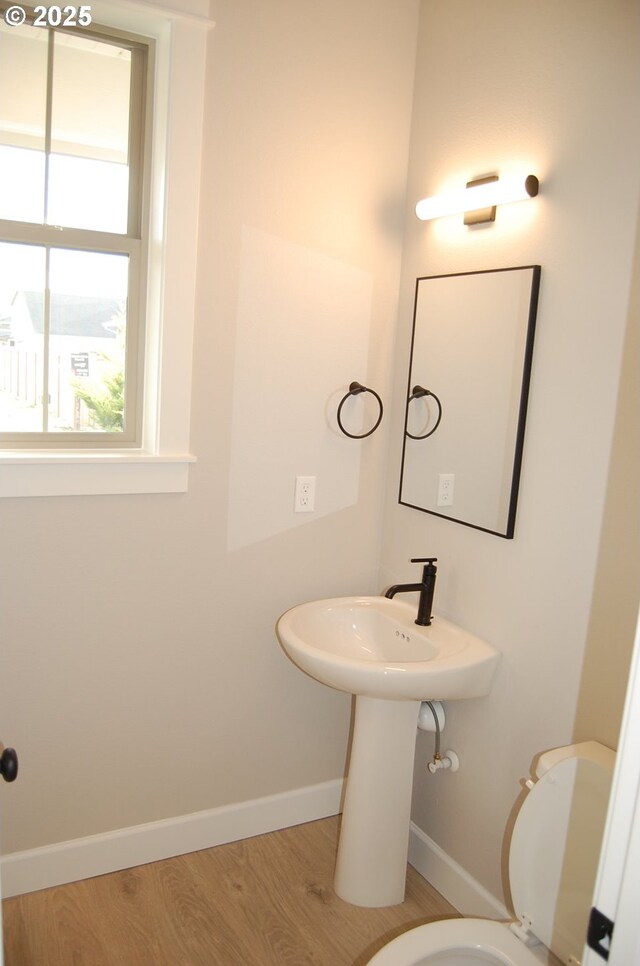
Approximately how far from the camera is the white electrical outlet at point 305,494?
2434 millimetres

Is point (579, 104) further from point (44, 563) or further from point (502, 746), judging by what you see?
point (44, 563)

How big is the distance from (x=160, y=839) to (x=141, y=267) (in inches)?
69.1

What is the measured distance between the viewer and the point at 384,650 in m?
2.33

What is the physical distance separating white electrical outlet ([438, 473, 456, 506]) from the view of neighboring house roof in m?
1.07

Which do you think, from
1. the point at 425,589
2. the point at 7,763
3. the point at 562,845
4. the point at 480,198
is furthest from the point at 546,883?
the point at 480,198

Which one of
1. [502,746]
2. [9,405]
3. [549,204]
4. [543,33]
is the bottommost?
[502,746]

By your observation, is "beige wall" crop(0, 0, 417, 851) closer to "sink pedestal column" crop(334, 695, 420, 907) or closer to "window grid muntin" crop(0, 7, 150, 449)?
"window grid muntin" crop(0, 7, 150, 449)

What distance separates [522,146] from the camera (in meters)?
1.98

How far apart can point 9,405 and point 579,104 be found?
1.66 metres

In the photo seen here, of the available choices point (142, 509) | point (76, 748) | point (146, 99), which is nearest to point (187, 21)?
point (146, 99)

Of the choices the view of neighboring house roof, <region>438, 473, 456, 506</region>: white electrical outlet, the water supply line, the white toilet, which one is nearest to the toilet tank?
the white toilet

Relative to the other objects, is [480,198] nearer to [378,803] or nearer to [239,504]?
[239,504]

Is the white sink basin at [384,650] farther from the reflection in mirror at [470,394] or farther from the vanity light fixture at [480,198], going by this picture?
the vanity light fixture at [480,198]

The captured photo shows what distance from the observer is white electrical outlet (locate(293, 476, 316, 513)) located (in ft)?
7.98
